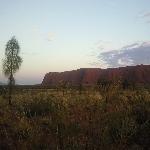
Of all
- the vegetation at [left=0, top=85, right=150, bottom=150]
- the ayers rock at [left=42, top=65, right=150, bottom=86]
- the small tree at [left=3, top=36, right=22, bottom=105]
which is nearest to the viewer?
the vegetation at [left=0, top=85, right=150, bottom=150]

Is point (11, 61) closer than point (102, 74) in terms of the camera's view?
Yes

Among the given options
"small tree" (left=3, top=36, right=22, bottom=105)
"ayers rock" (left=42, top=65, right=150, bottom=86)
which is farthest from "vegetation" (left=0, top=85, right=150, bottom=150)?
"ayers rock" (left=42, top=65, right=150, bottom=86)

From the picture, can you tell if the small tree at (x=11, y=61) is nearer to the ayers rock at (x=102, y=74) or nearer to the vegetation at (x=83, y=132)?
the vegetation at (x=83, y=132)

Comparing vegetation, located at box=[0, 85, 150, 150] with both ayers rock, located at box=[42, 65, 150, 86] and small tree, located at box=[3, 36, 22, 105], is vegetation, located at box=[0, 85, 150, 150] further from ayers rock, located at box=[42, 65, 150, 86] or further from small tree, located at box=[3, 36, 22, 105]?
ayers rock, located at box=[42, 65, 150, 86]

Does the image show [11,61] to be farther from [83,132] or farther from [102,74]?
[102,74]

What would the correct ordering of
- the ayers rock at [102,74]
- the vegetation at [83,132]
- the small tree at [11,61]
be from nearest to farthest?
the vegetation at [83,132] → the small tree at [11,61] → the ayers rock at [102,74]

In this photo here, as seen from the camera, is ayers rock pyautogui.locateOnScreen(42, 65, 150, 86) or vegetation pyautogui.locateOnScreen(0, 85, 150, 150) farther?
ayers rock pyautogui.locateOnScreen(42, 65, 150, 86)

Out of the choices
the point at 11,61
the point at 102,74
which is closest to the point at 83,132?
the point at 11,61

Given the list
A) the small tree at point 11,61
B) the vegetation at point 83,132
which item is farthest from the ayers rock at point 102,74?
the vegetation at point 83,132

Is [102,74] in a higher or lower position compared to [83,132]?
higher

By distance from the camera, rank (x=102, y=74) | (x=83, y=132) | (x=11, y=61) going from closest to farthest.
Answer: (x=83, y=132), (x=11, y=61), (x=102, y=74)

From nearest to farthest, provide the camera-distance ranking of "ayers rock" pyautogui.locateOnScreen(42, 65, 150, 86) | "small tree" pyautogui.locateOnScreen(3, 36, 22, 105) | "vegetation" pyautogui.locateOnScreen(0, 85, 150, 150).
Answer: "vegetation" pyautogui.locateOnScreen(0, 85, 150, 150) → "small tree" pyautogui.locateOnScreen(3, 36, 22, 105) → "ayers rock" pyautogui.locateOnScreen(42, 65, 150, 86)

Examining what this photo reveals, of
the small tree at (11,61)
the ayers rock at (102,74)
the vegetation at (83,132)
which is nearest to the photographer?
the vegetation at (83,132)

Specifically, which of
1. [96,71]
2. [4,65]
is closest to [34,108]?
[4,65]
